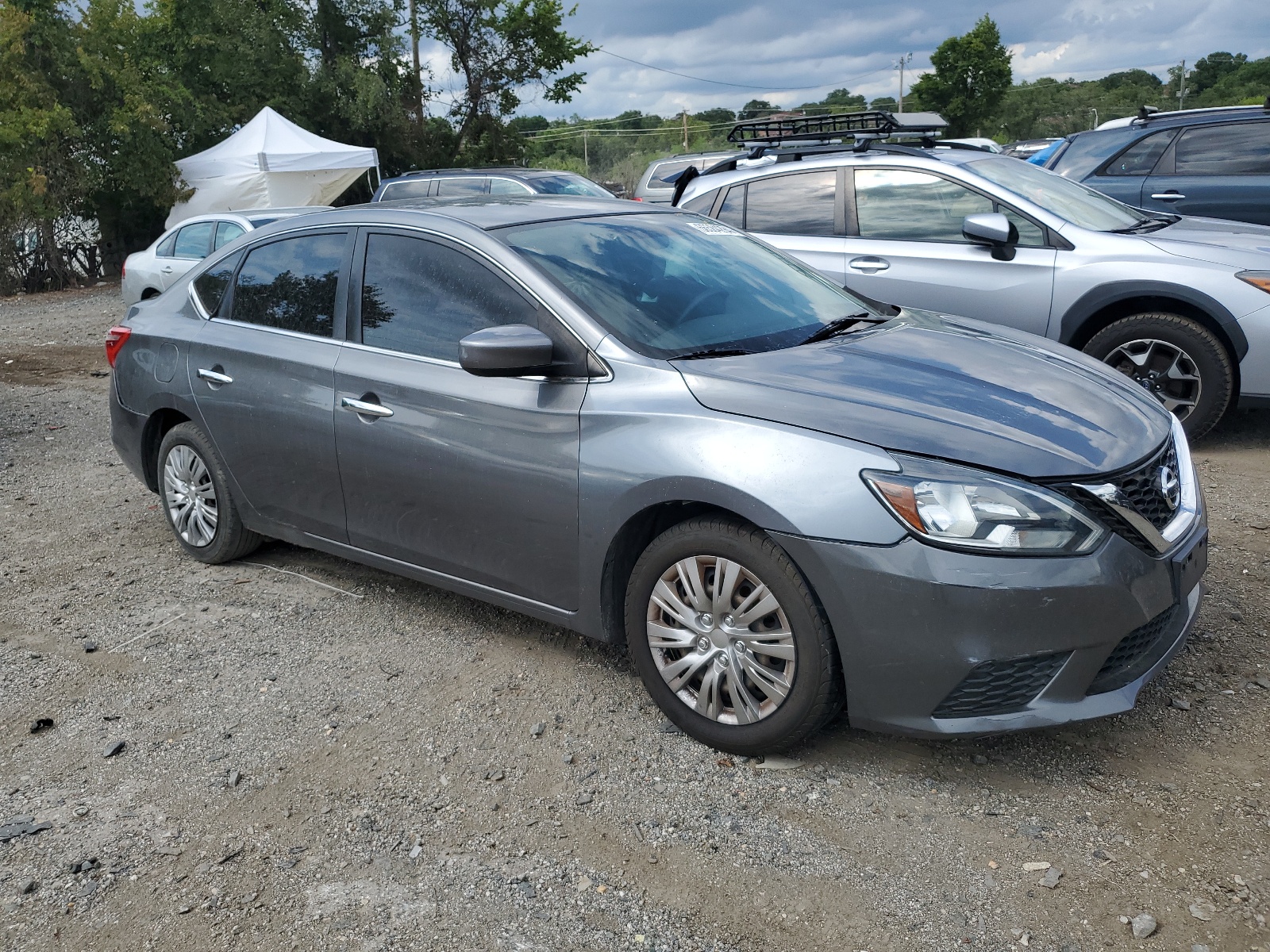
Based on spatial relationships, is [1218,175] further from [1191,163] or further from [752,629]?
[752,629]

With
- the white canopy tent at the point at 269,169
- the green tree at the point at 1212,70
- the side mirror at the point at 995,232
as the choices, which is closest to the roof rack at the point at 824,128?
the side mirror at the point at 995,232

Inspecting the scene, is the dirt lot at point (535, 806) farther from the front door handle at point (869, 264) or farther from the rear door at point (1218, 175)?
the rear door at point (1218, 175)

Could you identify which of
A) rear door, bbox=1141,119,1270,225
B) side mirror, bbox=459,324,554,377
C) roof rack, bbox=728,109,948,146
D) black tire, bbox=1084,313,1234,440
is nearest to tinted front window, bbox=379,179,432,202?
roof rack, bbox=728,109,948,146

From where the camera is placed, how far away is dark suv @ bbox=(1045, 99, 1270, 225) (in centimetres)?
836

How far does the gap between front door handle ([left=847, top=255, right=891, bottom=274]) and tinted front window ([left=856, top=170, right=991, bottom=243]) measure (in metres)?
0.17

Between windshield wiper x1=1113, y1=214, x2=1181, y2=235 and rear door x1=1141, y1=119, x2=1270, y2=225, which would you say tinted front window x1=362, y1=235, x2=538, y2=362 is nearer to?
windshield wiper x1=1113, y1=214, x2=1181, y2=235

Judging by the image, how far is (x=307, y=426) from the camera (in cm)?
423

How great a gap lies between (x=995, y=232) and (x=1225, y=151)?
3756 millimetres

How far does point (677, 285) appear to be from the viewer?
3834mm

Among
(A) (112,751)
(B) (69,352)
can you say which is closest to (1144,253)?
(A) (112,751)

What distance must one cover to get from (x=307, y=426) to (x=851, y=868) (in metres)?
2.63

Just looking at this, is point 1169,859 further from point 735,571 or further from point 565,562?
point 565,562

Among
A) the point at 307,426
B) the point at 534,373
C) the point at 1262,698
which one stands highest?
the point at 534,373

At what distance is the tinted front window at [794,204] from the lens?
708cm
